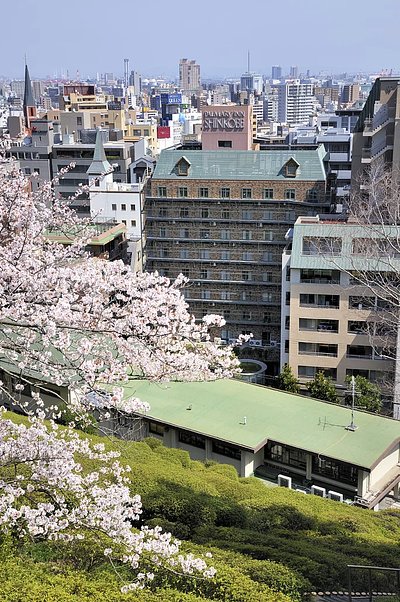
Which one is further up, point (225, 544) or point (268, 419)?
point (225, 544)

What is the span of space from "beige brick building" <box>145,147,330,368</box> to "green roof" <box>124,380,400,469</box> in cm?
1049

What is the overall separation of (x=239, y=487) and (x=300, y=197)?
1948 cm

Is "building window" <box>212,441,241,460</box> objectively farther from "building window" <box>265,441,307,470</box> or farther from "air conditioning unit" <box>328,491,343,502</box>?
"air conditioning unit" <box>328,491,343,502</box>

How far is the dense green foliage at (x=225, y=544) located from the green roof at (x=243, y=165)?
17.8m

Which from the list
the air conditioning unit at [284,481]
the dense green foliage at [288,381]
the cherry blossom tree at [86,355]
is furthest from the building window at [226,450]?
the cherry blossom tree at [86,355]

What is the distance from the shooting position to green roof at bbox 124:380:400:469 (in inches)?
699

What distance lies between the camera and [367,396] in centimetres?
2259

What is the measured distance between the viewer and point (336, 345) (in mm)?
24906

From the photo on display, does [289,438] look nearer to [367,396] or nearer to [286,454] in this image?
[286,454]

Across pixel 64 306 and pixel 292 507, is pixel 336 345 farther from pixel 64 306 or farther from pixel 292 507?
pixel 64 306

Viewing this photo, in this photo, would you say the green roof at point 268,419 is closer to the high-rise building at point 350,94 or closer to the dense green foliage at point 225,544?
the dense green foliage at point 225,544

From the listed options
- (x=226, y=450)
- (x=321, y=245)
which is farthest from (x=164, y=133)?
(x=226, y=450)

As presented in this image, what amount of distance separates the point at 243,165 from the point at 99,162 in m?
17.8

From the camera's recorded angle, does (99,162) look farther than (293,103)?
No
